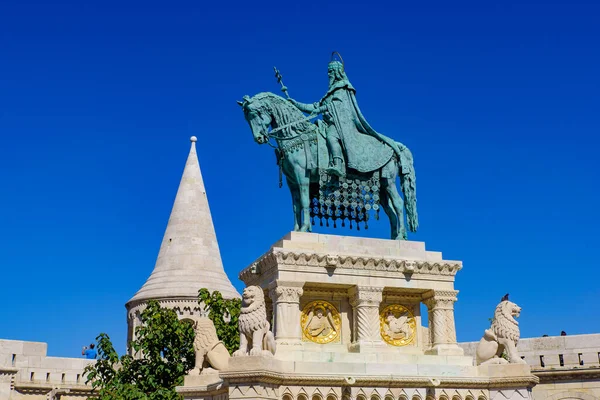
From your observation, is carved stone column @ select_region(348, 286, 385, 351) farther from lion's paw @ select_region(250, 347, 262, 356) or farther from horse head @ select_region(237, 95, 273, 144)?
horse head @ select_region(237, 95, 273, 144)

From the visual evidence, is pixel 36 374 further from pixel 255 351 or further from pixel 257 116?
pixel 255 351

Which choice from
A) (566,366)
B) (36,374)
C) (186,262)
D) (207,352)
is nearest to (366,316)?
(207,352)

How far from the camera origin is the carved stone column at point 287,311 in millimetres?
15734

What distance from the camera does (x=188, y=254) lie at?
36625 millimetres

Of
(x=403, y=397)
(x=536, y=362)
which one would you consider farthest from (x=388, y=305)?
(x=536, y=362)

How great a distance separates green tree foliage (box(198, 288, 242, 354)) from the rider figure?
8607mm

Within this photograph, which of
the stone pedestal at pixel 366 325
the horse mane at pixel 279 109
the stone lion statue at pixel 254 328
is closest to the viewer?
the stone lion statue at pixel 254 328

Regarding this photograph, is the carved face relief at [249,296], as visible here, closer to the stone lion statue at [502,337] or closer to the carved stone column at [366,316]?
the carved stone column at [366,316]

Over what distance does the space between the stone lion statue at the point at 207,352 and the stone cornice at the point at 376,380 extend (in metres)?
1.88

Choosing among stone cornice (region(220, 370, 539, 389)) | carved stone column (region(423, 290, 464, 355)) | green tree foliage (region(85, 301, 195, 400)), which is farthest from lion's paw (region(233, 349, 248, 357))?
green tree foliage (region(85, 301, 195, 400))

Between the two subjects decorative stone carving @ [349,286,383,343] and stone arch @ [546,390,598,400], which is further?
stone arch @ [546,390,598,400]

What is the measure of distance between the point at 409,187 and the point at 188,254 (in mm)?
20169

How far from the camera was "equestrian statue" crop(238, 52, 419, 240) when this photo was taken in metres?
17.4

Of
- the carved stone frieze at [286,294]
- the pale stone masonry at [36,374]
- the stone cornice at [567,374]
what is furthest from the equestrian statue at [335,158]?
the pale stone masonry at [36,374]
